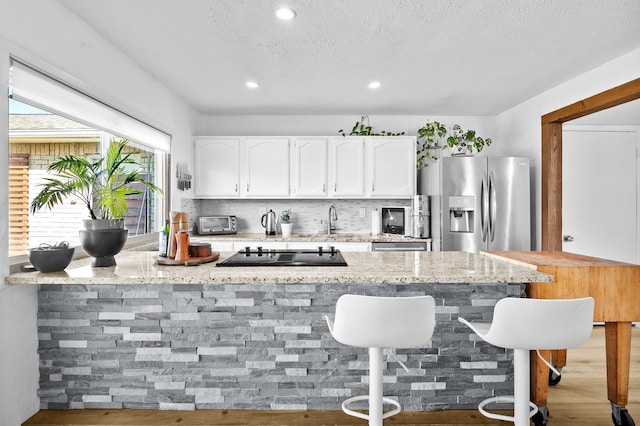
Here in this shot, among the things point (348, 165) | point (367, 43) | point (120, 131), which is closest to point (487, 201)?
point (348, 165)

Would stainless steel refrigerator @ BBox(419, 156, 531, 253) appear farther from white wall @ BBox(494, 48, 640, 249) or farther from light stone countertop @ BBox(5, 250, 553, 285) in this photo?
light stone countertop @ BBox(5, 250, 553, 285)

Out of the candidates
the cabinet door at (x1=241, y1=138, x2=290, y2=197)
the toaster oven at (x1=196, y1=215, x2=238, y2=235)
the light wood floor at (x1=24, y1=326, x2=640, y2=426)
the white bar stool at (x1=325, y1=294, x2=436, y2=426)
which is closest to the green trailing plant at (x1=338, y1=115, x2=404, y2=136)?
the cabinet door at (x1=241, y1=138, x2=290, y2=197)

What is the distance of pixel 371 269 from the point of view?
2.04 metres

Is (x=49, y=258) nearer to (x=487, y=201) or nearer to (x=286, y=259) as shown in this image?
(x=286, y=259)

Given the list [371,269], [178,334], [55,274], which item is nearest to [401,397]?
[371,269]

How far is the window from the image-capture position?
6.91 feet

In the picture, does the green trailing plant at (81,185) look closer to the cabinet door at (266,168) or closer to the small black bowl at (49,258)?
the small black bowl at (49,258)

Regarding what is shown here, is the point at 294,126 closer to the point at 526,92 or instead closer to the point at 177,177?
the point at 177,177

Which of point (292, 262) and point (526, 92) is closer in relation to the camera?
point (292, 262)

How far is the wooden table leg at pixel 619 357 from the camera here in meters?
2.06

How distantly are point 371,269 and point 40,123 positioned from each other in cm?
226

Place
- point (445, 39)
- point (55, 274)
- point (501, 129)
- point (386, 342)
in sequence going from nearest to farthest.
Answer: point (386, 342), point (55, 274), point (445, 39), point (501, 129)

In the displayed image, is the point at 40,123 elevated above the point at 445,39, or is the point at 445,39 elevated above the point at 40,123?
the point at 445,39

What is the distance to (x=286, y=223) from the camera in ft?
15.5
